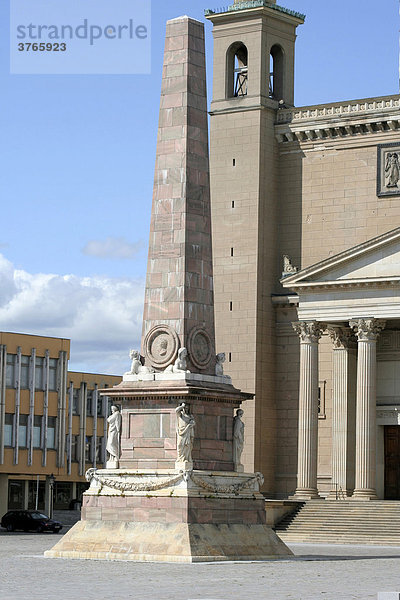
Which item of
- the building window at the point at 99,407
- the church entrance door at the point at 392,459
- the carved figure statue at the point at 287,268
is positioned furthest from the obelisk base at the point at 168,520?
the building window at the point at 99,407

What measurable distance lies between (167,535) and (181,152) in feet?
34.1

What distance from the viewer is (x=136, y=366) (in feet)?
122

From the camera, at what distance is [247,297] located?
69.9 meters

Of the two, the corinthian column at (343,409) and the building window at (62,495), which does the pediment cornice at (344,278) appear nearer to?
the corinthian column at (343,409)

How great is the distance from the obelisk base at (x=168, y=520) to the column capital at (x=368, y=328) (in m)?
26.0

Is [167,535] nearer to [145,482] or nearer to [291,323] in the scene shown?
[145,482]

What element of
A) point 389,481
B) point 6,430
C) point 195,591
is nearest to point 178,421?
point 195,591

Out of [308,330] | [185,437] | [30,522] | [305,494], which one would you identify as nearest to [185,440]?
[185,437]

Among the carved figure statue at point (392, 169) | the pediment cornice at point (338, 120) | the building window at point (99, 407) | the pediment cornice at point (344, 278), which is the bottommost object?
the building window at point (99, 407)

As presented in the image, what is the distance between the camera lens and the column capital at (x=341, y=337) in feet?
217

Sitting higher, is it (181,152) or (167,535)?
(181,152)

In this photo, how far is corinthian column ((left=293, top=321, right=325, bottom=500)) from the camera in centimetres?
6375

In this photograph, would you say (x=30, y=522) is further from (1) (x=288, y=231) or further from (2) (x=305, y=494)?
(1) (x=288, y=231)

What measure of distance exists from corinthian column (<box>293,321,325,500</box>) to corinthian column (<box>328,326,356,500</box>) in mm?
1663
